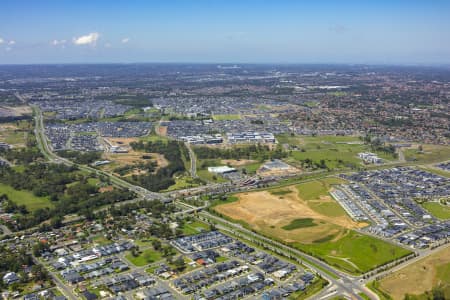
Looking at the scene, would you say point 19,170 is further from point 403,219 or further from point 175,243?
point 403,219

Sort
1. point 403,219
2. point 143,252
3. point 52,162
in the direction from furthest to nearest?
point 52,162, point 403,219, point 143,252

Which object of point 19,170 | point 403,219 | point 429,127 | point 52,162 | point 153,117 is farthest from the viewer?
point 153,117

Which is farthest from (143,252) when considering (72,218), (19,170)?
(19,170)

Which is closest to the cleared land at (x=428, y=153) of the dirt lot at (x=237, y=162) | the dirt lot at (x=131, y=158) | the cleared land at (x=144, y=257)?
the dirt lot at (x=237, y=162)

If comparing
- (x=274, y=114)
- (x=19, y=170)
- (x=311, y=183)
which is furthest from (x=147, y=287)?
(x=274, y=114)

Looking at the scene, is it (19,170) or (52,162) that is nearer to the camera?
(19,170)

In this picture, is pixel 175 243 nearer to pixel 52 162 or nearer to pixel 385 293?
pixel 385 293

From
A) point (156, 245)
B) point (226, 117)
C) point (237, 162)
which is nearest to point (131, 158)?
Answer: point (237, 162)
